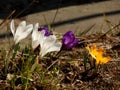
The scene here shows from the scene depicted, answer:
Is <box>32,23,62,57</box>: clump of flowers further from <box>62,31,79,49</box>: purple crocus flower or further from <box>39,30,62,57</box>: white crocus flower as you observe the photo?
<box>62,31,79,49</box>: purple crocus flower

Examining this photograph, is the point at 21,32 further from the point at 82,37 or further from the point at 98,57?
the point at 82,37

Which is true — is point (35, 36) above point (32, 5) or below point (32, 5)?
above

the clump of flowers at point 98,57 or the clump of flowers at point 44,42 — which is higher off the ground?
the clump of flowers at point 44,42

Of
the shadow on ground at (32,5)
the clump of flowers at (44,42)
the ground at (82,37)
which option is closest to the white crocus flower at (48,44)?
the clump of flowers at (44,42)

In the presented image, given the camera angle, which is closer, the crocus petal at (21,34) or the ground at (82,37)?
the crocus petal at (21,34)

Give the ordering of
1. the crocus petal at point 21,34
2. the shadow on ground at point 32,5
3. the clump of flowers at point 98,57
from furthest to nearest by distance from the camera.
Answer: the shadow on ground at point 32,5, the clump of flowers at point 98,57, the crocus petal at point 21,34

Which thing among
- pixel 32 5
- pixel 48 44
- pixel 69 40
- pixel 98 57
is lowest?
pixel 32 5

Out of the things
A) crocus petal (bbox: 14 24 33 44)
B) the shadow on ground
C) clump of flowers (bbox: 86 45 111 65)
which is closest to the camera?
crocus petal (bbox: 14 24 33 44)

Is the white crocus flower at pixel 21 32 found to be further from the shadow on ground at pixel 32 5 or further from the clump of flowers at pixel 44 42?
the shadow on ground at pixel 32 5

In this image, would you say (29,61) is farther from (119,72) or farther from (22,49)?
(119,72)

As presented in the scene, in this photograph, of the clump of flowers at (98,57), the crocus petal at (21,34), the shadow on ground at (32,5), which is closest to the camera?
the crocus petal at (21,34)

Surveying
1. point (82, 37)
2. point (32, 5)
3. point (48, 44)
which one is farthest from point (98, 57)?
point (32, 5)

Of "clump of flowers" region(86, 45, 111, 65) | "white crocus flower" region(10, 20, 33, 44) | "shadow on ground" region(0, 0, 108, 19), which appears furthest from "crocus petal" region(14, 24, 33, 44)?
"shadow on ground" region(0, 0, 108, 19)
